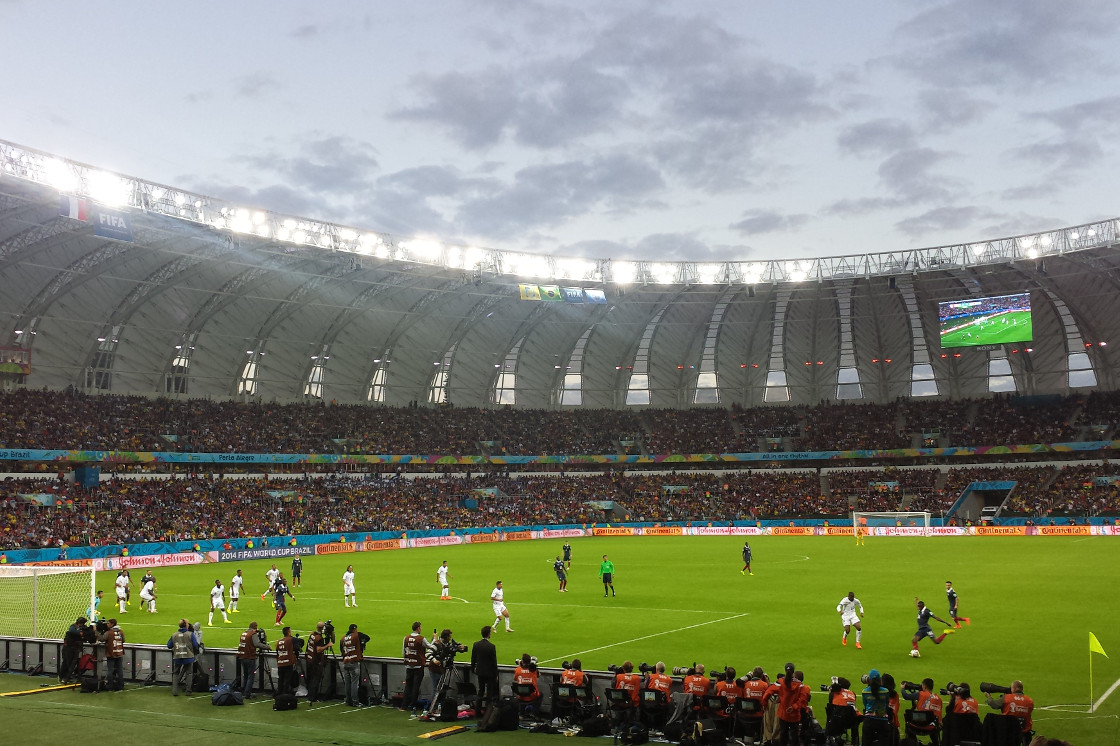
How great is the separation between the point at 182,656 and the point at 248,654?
173cm

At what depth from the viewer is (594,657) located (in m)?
24.7

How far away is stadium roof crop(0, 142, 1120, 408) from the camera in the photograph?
188ft

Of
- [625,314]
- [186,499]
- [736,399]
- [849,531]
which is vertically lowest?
[849,531]

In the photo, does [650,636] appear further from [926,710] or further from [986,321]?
[986,321]

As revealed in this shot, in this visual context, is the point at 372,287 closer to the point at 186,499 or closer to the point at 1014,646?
A: the point at 186,499

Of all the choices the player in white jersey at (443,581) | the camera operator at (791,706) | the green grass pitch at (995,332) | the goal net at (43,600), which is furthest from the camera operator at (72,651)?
the green grass pitch at (995,332)

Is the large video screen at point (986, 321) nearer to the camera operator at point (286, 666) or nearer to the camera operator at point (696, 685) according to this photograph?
the camera operator at point (696, 685)

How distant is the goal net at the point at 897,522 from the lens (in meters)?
72.1

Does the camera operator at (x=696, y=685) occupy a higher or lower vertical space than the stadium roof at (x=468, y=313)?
lower

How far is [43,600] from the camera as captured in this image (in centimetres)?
3491

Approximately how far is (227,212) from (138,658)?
3756 cm

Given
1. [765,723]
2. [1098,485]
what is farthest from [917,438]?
[765,723]

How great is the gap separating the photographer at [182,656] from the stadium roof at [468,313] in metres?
31.0

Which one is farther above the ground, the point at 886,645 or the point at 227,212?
the point at 227,212
